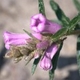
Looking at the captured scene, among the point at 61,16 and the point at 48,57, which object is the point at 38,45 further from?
the point at 61,16

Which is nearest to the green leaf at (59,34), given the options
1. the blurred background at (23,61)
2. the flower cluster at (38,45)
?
the flower cluster at (38,45)

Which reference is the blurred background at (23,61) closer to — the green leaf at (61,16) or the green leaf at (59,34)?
the green leaf at (61,16)

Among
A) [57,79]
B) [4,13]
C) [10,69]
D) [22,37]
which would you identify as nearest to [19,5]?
[4,13]

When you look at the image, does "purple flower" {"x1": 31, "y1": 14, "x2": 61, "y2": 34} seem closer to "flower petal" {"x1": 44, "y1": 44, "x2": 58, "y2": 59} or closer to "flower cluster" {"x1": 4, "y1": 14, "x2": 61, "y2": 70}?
"flower cluster" {"x1": 4, "y1": 14, "x2": 61, "y2": 70}

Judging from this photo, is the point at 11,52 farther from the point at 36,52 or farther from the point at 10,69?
the point at 10,69

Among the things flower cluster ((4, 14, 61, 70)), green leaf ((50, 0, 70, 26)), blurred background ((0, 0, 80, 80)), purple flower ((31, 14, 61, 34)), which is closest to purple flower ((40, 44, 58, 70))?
flower cluster ((4, 14, 61, 70))

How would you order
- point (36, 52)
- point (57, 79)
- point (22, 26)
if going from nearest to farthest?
point (36, 52) < point (57, 79) < point (22, 26)

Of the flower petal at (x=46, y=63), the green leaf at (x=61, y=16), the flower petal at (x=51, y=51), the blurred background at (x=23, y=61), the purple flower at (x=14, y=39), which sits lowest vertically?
the blurred background at (x=23, y=61)
